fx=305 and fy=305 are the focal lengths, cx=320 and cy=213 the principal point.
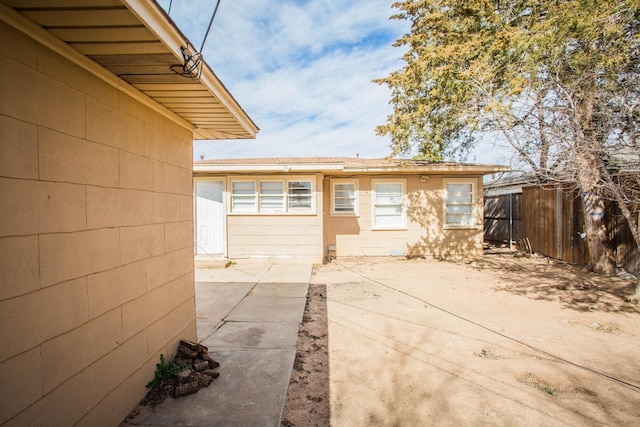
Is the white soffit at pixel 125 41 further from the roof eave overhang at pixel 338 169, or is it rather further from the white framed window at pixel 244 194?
the white framed window at pixel 244 194

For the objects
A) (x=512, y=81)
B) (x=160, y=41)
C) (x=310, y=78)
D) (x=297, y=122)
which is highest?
(x=297, y=122)

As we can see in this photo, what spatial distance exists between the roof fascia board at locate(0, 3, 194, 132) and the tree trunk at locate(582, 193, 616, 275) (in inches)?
360

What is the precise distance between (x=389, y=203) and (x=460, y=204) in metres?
2.35

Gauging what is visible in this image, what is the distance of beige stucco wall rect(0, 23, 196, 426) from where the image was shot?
1.48 metres

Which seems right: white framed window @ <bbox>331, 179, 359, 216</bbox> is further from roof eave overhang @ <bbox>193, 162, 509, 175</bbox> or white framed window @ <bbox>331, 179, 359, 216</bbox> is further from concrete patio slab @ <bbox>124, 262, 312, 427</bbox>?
concrete patio slab @ <bbox>124, 262, 312, 427</bbox>

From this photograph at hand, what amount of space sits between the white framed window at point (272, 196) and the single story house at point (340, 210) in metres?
0.03

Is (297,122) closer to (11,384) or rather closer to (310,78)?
(310,78)

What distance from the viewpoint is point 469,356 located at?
11.2 feet

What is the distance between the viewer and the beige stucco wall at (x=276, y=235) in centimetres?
910

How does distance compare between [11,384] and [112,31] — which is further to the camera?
[112,31]

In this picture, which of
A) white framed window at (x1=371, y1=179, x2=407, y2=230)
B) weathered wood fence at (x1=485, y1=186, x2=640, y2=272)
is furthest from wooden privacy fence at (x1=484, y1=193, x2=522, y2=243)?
white framed window at (x1=371, y1=179, x2=407, y2=230)

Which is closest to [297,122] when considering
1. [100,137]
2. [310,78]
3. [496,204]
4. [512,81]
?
[310,78]

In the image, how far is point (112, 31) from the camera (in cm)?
159

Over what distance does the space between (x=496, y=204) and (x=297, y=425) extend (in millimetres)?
13665
